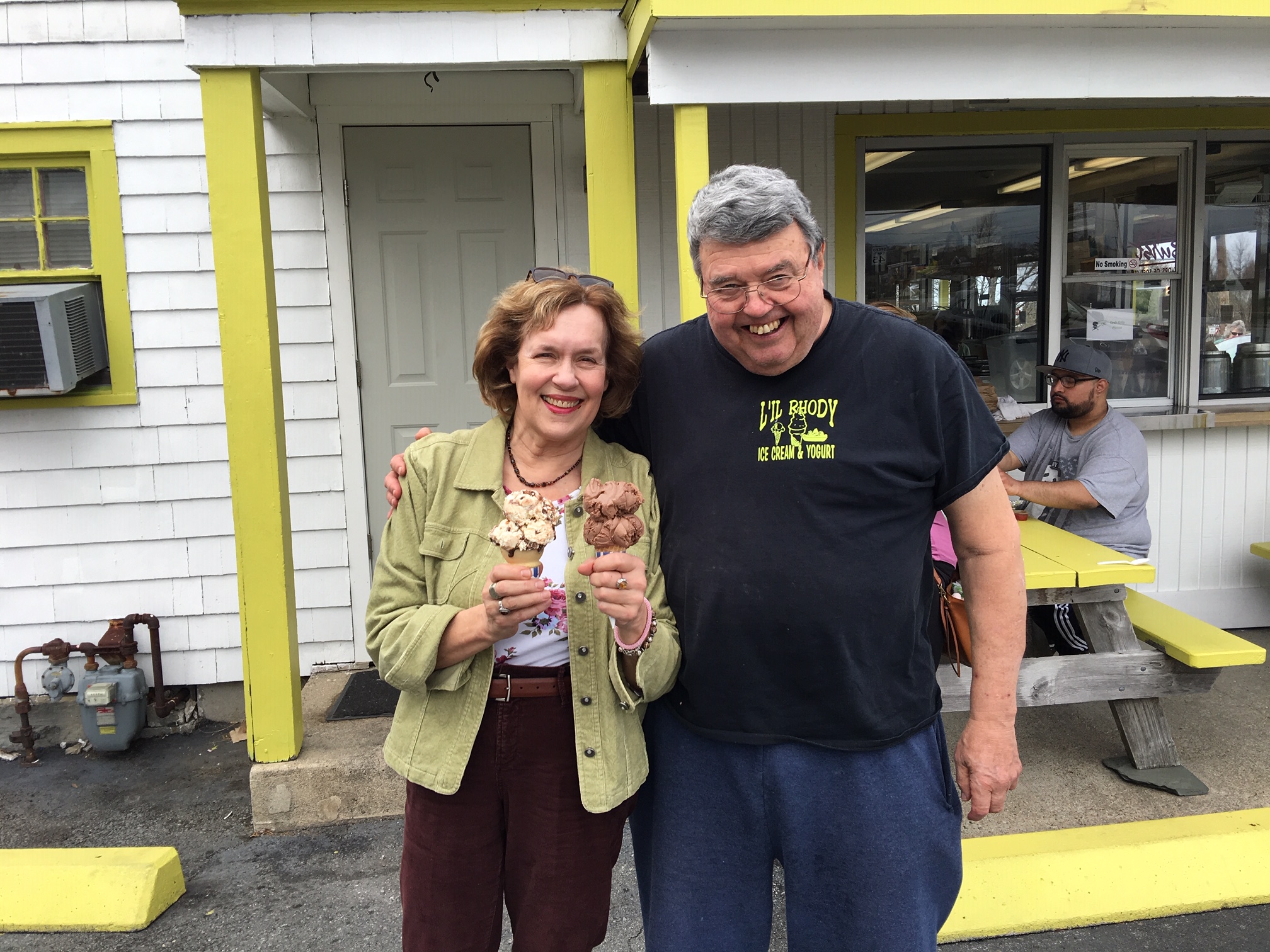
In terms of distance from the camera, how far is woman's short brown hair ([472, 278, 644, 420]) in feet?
6.57

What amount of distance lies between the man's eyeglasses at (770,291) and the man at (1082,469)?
2.85 meters

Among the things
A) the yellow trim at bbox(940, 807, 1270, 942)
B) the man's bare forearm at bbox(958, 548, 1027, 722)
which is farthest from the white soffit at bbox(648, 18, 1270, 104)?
the yellow trim at bbox(940, 807, 1270, 942)

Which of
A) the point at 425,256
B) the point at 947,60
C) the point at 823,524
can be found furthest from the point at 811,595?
the point at 425,256

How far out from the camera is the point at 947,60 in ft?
11.5

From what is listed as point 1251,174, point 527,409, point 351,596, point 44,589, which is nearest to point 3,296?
point 44,589

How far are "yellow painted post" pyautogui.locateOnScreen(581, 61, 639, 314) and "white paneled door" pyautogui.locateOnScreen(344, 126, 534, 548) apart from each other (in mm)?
1486

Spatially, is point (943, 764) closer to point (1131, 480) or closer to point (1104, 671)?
point (1104, 671)

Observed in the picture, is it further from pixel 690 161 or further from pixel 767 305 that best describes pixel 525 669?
pixel 690 161

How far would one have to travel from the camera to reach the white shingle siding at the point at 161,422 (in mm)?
4793

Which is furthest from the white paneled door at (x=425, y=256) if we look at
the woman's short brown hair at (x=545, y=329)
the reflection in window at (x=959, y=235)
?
the woman's short brown hair at (x=545, y=329)

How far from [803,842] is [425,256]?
4057mm

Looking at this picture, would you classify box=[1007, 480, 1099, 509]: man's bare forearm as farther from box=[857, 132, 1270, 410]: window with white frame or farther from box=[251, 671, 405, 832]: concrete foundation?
box=[251, 671, 405, 832]: concrete foundation

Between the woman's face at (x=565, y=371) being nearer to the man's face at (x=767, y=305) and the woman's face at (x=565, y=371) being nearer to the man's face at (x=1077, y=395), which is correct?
the man's face at (x=767, y=305)

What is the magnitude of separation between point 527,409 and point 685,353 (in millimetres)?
377
